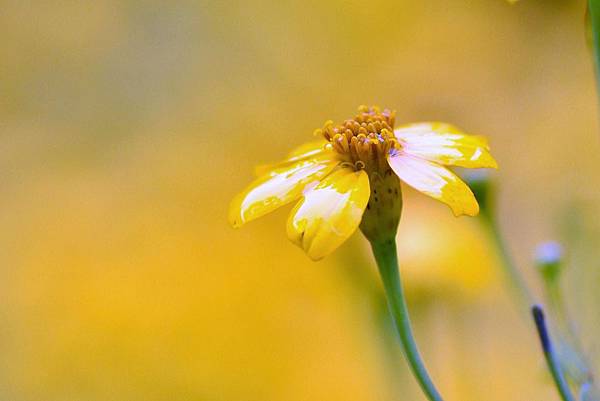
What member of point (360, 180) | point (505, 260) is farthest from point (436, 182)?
point (505, 260)

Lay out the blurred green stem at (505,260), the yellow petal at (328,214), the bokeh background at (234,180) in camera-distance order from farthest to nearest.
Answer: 1. the bokeh background at (234,180)
2. the blurred green stem at (505,260)
3. the yellow petal at (328,214)

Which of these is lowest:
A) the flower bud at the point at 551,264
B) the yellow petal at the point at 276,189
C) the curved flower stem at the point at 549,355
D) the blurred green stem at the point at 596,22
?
the curved flower stem at the point at 549,355

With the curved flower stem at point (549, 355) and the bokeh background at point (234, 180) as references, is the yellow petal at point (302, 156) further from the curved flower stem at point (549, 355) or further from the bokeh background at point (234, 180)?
the bokeh background at point (234, 180)

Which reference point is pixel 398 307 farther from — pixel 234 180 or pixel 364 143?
pixel 234 180

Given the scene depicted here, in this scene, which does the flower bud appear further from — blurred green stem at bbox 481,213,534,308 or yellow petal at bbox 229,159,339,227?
yellow petal at bbox 229,159,339,227

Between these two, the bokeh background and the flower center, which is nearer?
the flower center

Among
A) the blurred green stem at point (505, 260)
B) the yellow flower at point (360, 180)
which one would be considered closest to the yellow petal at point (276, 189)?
the yellow flower at point (360, 180)

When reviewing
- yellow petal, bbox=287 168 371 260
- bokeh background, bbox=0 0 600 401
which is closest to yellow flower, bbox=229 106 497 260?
yellow petal, bbox=287 168 371 260

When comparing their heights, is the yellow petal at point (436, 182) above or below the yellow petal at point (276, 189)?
below
